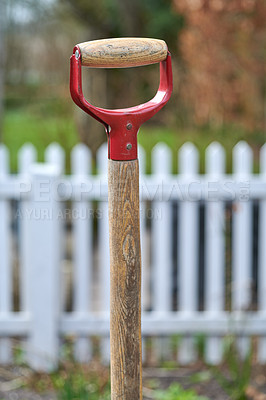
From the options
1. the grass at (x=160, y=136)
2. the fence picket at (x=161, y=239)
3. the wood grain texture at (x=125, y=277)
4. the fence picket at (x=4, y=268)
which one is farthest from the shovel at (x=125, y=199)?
the grass at (x=160, y=136)

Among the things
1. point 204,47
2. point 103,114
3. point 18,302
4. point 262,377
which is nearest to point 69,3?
point 204,47

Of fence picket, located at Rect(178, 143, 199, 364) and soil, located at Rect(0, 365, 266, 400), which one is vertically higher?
fence picket, located at Rect(178, 143, 199, 364)

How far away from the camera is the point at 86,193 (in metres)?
2.88

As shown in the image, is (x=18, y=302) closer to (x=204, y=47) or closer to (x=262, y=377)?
(x=262, y=377)

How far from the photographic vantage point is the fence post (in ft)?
9.29

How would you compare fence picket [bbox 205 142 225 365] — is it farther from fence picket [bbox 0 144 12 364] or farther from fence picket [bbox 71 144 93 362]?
fence picket [bbox 0 144 12 364]

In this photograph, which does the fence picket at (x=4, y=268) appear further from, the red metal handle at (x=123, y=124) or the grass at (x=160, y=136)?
the grass at (x=160, y=136)

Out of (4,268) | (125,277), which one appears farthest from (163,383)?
(125,277)

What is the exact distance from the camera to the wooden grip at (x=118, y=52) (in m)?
1.31

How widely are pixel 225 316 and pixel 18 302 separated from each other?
1.52m

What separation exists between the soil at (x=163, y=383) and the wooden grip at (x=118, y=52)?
73.2 inches

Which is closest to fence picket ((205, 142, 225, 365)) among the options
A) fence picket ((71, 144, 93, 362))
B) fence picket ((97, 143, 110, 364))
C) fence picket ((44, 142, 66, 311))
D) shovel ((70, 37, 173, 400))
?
fence picket ((97, 143, 110, 364))

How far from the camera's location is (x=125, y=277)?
4.57 ft

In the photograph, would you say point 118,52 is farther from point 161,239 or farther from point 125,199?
point 161,239
